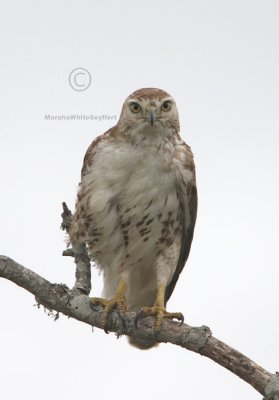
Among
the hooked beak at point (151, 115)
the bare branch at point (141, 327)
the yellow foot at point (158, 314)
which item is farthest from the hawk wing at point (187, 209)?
the bare branch at point (141, 327)

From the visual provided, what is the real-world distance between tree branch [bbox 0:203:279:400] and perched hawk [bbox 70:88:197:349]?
319 millimetres

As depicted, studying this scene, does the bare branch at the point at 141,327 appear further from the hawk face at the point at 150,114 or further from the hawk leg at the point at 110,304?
the hawk face at the point at 150,114

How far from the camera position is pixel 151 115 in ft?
25.6

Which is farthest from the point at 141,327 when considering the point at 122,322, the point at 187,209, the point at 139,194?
the point at 187,209

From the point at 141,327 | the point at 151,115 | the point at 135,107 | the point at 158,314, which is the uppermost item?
the point at 135,107

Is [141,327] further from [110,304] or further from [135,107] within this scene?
[135,107]

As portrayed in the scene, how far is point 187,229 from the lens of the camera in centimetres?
855

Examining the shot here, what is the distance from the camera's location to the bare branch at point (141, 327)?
20.4 ft

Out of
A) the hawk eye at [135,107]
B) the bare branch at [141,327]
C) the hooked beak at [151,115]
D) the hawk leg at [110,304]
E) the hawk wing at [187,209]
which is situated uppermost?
the hawk eye at [135,107]

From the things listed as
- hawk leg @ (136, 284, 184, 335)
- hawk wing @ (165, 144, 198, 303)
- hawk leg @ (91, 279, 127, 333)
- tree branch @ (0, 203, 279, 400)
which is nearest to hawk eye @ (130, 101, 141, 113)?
hawk wing @ (165, 144, 198, 303)

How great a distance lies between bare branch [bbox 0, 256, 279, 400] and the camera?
6.20 meters

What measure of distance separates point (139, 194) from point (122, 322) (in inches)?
51.4

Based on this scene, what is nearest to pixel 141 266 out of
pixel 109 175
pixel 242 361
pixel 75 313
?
pixel 109 175

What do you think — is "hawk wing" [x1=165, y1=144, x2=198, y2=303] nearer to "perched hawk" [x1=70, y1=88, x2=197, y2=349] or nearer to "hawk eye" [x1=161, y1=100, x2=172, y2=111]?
"perched hawk" [x1=70, y1=88, x2=197, y2=349]
